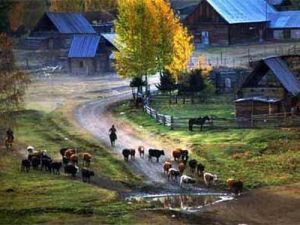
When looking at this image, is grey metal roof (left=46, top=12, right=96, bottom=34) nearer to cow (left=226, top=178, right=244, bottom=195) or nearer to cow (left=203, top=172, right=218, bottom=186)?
cow (left=203, top=172, right=218, bottom=186)

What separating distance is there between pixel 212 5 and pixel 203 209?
205 ft

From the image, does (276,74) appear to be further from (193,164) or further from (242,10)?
(242,10)

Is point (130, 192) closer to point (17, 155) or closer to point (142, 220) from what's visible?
point (142, 220)

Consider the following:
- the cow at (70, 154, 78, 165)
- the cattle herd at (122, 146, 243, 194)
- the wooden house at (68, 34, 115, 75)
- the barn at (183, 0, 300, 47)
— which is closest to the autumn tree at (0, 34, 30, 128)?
the cow at (70, 154, 78, 165)

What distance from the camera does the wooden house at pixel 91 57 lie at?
280ft

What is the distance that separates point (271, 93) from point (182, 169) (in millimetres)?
15401

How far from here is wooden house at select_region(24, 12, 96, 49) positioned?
3757 inches

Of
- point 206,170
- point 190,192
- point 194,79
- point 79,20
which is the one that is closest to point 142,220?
point 190,192

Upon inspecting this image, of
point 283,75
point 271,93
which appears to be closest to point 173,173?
point 271,93

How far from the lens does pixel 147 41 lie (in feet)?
197

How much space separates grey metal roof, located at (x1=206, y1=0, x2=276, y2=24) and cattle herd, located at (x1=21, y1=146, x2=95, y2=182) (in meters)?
53.4

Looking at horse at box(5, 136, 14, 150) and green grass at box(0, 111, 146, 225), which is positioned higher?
horse at box(5, 136, 14, 150)

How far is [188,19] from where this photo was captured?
93500 mm

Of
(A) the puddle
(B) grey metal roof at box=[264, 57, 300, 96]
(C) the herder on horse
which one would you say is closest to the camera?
(A) the puddle
